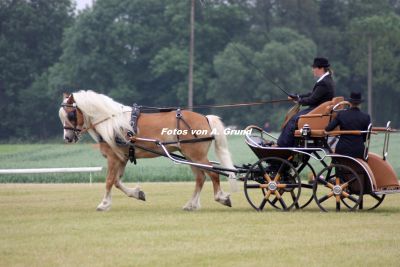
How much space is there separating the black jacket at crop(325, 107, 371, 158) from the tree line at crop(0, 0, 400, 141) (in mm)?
49133

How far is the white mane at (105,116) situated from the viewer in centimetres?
1525

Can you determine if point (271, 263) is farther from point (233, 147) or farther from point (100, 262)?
point (233, 147)

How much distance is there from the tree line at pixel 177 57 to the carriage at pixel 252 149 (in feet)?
157

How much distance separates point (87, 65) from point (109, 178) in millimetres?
50864

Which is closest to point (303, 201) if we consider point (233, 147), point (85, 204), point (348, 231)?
point (85, 204)

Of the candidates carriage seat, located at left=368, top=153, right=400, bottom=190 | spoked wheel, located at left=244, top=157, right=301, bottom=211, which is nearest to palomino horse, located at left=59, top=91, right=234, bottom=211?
→ spoked wheel, located at left=244, top=157, right=301, bottom=211

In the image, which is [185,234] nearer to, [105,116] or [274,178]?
[274,178]

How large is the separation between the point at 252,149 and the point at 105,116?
2.51 metres

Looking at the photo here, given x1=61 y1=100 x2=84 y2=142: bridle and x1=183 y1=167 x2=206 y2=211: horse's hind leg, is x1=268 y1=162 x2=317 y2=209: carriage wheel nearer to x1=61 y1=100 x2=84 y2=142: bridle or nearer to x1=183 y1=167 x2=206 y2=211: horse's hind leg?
x1=183 y1=167 x2=206 y2=211: horse's hind leg

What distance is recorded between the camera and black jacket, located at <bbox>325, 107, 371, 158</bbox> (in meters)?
13.8

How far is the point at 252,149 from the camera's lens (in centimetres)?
1437

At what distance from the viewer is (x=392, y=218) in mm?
13039

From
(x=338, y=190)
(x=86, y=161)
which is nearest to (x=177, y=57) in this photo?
(x=86, y=161)

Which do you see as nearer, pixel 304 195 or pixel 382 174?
pixel 382 174
